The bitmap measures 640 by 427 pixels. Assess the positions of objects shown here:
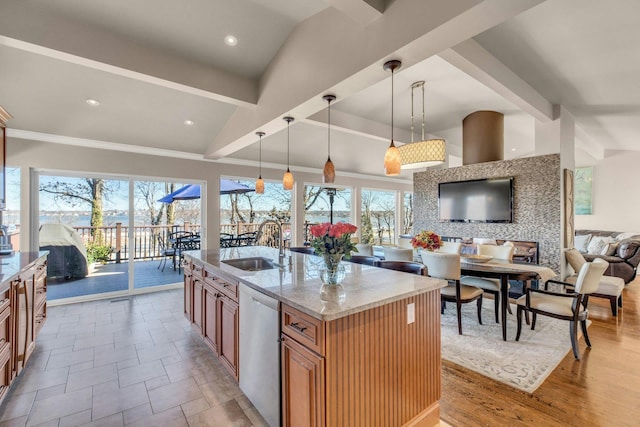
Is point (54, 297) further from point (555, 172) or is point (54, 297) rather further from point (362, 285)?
point (555, 172)

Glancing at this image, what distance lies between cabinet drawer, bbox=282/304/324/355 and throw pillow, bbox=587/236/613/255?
6926 millimetres

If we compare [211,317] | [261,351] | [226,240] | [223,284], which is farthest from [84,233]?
[261,351]

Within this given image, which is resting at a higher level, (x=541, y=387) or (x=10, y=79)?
(x=10, y=79)

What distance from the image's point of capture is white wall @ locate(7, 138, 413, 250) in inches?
161

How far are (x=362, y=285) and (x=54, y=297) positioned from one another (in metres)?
5.02

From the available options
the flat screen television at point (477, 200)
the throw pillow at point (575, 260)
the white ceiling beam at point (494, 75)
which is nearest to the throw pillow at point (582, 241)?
the flat screen television at point (477, 200)

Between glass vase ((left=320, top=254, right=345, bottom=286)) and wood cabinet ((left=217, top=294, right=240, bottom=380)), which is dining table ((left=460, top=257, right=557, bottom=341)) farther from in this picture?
wood cabinet ((left=217, top=294, right=240, bottom=380))

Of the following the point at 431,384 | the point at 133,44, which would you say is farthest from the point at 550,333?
the point at 133,44

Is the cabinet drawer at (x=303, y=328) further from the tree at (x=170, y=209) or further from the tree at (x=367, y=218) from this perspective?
the tree at (x=367, y=218)

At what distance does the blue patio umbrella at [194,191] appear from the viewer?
545 cm

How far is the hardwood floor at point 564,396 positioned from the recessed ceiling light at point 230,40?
3.68 m

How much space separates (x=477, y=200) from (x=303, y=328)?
5.20 metres

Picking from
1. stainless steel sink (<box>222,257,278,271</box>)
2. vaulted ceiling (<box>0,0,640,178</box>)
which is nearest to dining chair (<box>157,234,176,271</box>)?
vaulted ceiling (<box>0,0,640,178</box>)

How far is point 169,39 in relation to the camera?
111 inches
